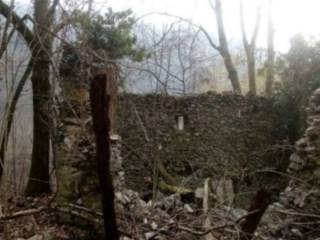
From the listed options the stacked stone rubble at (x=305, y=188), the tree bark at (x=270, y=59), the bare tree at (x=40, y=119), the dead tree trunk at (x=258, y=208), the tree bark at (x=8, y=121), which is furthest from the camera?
the tree bark at (x=270, y=59)

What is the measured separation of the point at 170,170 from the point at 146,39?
353 cm

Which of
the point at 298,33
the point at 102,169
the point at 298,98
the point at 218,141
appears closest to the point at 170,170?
the point at 218,141

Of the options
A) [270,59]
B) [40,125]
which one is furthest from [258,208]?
[270,59]

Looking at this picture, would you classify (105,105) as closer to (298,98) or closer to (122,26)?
(122,26)

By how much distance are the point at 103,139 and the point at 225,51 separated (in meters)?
12.9

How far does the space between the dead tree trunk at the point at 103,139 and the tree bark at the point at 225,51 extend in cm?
1245

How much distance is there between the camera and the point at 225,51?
14172 mm

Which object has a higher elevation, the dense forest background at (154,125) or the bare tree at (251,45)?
the bare tree at (251,45)

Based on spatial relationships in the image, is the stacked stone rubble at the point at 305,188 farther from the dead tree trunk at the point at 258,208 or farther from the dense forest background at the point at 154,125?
the dead tree trunk at the point at 258,208

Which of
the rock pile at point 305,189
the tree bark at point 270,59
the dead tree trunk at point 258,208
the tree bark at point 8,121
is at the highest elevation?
the tree bark at point 270,59

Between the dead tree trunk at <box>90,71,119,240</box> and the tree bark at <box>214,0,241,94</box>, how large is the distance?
12.5 metres

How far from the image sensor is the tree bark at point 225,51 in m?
14.0

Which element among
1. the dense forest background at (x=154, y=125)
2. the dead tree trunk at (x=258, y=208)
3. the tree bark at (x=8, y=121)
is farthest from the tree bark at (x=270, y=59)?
the dead tree trunk at (x=258, y=208)

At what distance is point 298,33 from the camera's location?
34.8 ft
